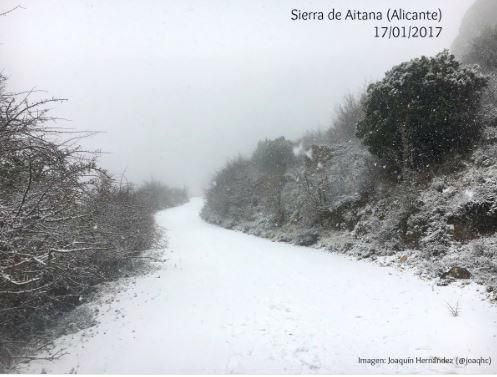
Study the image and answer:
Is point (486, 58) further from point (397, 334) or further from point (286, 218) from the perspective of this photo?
point (397, 334)

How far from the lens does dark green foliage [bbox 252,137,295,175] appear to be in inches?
Result: 850

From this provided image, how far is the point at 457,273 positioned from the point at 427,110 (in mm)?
5927

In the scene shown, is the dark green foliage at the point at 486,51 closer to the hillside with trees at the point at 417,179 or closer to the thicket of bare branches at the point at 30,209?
the hillside with trees at the point at 417,179

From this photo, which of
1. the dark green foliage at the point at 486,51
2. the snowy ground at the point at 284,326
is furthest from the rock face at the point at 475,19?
the snowy ground at the point at 284,326

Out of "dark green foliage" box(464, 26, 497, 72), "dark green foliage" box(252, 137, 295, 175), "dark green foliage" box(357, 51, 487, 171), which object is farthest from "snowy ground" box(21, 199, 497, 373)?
"dark green foliage" box(252, 137, 295, 175)

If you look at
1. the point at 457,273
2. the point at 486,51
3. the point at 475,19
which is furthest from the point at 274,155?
the point at 457,273

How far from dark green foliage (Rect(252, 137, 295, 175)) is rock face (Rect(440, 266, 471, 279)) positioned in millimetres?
14180

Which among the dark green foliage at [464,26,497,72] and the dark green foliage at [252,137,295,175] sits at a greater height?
the dark green foliage at [464,26,497,72]

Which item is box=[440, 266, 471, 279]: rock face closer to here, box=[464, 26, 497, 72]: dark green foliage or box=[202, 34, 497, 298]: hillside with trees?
box=[202, 34, 497, 298]: hillside with trees

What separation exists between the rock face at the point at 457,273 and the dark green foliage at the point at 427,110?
173 inches

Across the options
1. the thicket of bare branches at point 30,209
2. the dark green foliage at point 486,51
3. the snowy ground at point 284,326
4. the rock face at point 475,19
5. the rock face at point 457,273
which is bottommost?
the snowy ground at point 284,326

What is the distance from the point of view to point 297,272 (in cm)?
998

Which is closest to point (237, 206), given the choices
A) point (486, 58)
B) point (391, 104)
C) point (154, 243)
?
point (154, 243)

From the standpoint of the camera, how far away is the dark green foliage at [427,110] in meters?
10.6
